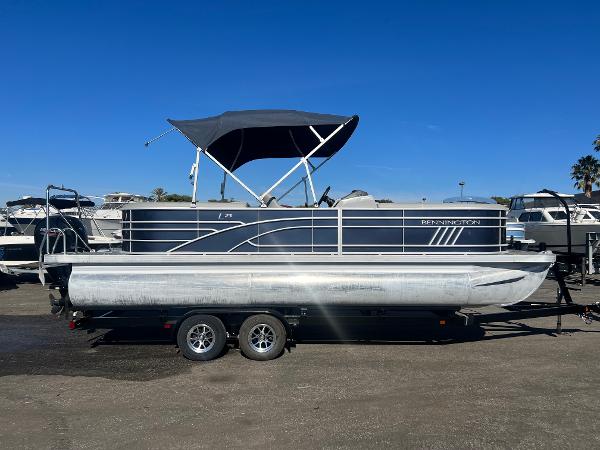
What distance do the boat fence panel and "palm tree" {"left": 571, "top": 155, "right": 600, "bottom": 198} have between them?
1614 inches

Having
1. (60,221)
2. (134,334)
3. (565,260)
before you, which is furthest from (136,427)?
(565,260)

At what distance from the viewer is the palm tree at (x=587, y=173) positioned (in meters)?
42.0

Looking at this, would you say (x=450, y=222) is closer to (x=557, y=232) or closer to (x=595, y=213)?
(x=557, y=232)

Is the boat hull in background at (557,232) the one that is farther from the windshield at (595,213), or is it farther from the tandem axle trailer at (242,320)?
the tandem axle trailer at (242,320)

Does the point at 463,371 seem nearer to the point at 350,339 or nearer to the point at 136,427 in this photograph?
the point at 350,339


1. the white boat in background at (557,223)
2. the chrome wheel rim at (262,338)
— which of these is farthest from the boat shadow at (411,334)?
the white boat in background at (557,223)

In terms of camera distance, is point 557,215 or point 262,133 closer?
point 262,133

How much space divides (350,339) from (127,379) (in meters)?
3.36

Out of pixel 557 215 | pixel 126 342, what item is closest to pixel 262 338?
pixel 126 342

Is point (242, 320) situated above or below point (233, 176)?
below

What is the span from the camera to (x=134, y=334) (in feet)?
26.7

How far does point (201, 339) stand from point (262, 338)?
0.82 m

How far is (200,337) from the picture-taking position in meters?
6.71

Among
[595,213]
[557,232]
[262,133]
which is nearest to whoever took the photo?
[262,133]
